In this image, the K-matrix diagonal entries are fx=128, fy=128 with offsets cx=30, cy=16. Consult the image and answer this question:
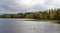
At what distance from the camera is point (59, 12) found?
83.5 m

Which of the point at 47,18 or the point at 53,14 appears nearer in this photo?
the point at 53,14

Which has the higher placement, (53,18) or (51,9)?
(51,9)

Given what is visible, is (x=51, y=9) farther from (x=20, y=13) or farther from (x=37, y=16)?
(x=20, y=13)

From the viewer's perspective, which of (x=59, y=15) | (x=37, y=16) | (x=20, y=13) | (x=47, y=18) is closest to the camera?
(x=59, y=15)

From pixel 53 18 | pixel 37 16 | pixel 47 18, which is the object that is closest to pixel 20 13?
pixel 37 16

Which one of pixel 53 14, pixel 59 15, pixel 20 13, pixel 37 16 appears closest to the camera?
Answer: pixel 59 15

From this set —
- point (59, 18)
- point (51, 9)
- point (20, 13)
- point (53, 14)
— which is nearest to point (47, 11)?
point (51, 9)

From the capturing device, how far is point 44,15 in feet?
309

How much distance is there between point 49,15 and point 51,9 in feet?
30.0

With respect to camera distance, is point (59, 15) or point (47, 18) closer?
point (59, 15)

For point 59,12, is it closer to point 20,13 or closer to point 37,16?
point 37,16

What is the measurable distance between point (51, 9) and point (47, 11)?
3411 mm

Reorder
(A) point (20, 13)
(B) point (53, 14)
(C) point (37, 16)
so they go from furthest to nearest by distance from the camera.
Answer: (A) point (20, 13)
(C) point (37, 16)
(B) point (53, 14)

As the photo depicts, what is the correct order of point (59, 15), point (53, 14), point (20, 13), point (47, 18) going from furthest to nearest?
point (20, 13)
point (47, 18)
point (53, 14)
point (59, 15)
